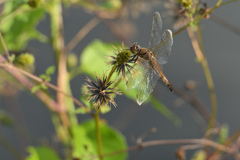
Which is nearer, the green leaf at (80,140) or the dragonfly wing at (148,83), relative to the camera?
the dragonfly wing at (148,83)

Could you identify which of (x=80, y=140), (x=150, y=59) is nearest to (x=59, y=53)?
(x=80, y=140)

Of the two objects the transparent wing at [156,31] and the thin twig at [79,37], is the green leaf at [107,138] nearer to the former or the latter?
the thin twig at [79,37]

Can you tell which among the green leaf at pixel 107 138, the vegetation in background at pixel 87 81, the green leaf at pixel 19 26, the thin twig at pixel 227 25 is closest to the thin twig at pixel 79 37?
the vegetation in background at pixel 87 81

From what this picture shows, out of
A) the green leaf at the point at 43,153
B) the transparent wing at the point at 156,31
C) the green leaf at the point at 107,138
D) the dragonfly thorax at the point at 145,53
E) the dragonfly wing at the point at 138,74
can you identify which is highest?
the green leaf at the point at 43,153

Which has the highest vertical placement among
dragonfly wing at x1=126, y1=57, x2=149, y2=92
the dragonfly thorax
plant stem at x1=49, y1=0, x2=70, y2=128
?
plant stem at x1=49, y1=0, x2=70, y2=128

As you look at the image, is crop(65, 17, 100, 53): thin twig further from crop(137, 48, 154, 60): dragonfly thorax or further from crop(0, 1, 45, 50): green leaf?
crop(137, 48, 154, 60): dragonfly thorax

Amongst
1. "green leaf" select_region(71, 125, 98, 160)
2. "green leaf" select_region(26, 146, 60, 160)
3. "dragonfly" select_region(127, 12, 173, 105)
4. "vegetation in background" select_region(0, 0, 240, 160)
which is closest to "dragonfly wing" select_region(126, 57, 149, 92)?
"dragonfly" select_region(127, 12, 173, 105)

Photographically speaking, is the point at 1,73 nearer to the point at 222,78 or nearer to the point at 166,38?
the point at 166,38
